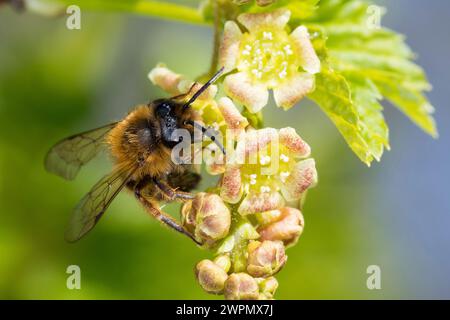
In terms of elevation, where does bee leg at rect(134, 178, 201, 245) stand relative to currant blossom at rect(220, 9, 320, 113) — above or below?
below

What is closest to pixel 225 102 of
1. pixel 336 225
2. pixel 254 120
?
pixel 254 120

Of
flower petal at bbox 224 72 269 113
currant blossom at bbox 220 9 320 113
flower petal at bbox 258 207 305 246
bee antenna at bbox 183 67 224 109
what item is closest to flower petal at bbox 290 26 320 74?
currant blossom at bbox 220 9 320 113

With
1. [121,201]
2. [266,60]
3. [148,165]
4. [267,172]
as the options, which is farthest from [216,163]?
[121,201]

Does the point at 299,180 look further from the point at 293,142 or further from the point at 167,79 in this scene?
the point at 167,79

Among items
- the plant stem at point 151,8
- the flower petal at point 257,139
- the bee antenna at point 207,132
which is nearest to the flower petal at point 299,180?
the flower petal at point 257,139

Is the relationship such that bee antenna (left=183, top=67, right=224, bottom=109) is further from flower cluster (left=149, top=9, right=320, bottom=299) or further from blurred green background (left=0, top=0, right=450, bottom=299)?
blurred green background (left=0, top=0, right=450, bottom=299)
